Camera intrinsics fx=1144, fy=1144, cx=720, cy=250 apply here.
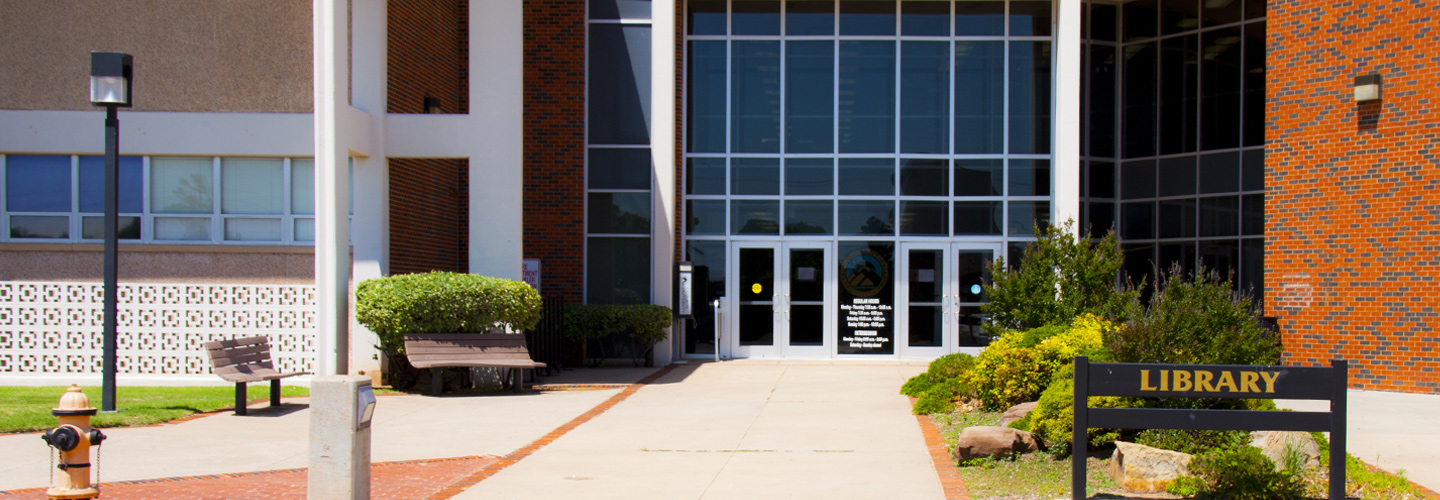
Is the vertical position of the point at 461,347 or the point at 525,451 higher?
the point at 461,347

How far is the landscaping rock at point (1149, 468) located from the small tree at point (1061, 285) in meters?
5.19

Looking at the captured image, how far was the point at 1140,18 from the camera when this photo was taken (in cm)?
2200

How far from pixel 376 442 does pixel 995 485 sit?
5.29 meters

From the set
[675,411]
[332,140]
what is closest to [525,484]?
[675,411]

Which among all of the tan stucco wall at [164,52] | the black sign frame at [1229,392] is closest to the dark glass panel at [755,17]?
the tan stucco wall at [164,52]

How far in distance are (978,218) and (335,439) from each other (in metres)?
14.6

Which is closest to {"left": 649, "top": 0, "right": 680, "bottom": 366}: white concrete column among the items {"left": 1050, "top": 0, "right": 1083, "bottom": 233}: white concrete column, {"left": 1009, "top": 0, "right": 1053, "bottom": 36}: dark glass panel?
{"left": 1009, "top": 0, "right": 1053, "bottom": 36}: dark glass panel

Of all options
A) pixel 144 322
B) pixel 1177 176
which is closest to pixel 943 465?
pixel 144 322

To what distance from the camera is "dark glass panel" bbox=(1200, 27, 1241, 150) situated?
20750mm

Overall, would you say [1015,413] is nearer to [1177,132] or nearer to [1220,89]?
[1220,89]

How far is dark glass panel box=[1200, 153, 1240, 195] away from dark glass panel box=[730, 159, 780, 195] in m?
8.10

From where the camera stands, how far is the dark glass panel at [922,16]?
19.8m

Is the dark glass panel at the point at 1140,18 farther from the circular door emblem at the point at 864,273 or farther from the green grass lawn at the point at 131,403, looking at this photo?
the green grass lawn at the point at 131,403

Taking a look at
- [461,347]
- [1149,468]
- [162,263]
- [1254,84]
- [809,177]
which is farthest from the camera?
[1254,84]
